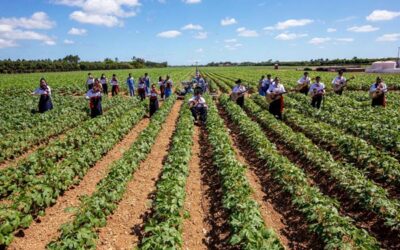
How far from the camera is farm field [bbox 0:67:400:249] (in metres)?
5.50

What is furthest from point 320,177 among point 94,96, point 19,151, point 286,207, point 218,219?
point 94,96

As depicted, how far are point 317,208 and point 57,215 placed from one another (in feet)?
15.7

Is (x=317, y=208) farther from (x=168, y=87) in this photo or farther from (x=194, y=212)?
(x=168, y=87)

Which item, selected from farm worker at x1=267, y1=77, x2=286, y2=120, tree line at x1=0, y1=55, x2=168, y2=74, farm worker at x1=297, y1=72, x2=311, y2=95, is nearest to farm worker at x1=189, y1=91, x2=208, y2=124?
farm worker at x1=267, y1=77, x2=286, y2=120

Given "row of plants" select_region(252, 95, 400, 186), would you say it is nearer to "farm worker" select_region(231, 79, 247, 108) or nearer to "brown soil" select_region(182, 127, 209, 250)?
"brown soil" select_region(182, 127, 209, 250)

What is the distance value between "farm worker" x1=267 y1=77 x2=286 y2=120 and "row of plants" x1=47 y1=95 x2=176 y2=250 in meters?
6.29

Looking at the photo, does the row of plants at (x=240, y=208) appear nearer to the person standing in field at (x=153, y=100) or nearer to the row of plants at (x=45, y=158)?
the row of plants at (x=45, y=158)

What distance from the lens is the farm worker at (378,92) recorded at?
592 inches

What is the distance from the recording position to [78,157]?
8.98 meters

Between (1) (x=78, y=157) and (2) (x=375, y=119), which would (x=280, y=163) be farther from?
(2) (x=375, y=119)

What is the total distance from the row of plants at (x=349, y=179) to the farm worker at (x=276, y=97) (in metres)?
2.72

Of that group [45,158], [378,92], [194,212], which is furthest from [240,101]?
[194,212]

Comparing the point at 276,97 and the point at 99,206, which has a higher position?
the point at 276,97

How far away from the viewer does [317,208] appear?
5.85 meters
